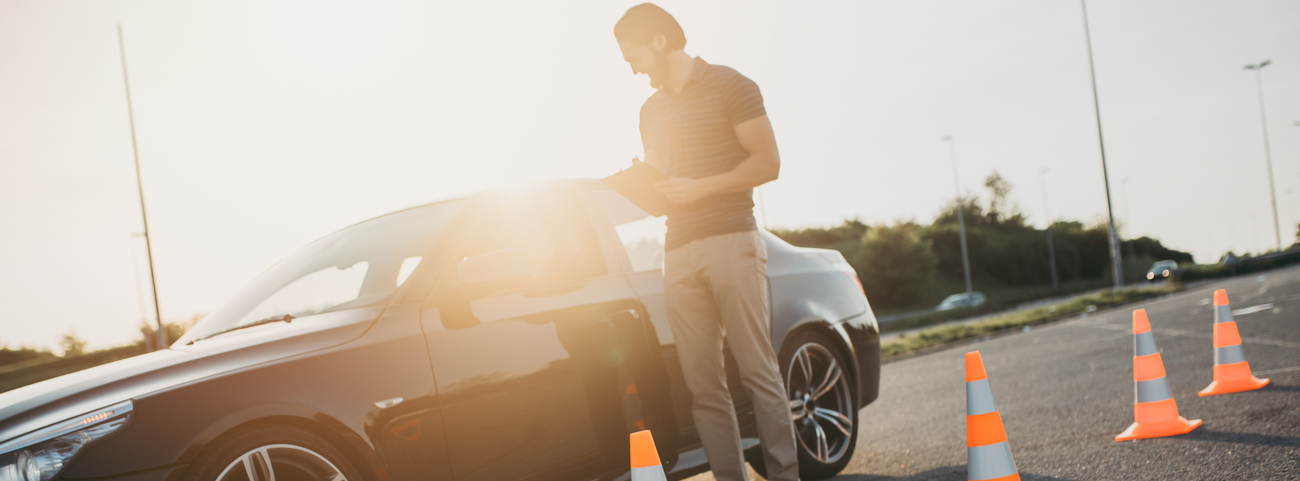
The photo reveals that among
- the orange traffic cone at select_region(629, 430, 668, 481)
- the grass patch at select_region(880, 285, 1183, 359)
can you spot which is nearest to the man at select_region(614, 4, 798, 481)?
the orange traffic cone at select_region(629, 430, 668, 481)

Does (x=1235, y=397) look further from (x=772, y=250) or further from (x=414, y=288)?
(x=414, y=288)

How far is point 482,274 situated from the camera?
286cm

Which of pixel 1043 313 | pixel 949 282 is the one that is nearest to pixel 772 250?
pixel 1043 313

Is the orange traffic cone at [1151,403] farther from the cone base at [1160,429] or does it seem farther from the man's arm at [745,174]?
the man's arm at [745,174]

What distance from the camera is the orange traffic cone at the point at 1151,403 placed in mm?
4312

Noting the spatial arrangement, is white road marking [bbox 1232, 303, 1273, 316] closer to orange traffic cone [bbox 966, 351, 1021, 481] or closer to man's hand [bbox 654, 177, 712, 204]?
orange traffic cone [bbox 966, 351, 1021, 481]

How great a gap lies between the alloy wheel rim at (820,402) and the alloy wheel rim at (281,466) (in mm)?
2226

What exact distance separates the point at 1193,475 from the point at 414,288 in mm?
3248

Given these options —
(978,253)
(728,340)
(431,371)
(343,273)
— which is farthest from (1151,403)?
(978,253)

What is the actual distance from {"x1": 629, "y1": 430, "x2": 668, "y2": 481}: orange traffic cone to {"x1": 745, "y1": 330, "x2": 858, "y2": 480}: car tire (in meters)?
1.69

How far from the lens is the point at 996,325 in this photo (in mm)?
17766

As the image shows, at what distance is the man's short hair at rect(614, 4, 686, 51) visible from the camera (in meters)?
3.23

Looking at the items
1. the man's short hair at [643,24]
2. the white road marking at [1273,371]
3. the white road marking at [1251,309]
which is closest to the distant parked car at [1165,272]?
the white road marking at [1251,309]

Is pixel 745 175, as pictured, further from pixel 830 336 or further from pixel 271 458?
pixel 271 458
